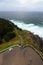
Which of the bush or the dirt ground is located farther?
the bush

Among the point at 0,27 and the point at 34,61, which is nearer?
the point at 34,61

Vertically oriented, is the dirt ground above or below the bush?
below

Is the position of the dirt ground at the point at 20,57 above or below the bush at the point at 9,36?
below

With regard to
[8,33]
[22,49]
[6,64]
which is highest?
[8,33]

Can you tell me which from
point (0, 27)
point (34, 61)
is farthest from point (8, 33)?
point (34, 61)

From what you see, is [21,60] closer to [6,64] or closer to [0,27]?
[6,64]

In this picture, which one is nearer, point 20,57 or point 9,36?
point 20,57

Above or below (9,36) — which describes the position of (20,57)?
below

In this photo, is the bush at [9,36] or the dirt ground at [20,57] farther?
the bush at [9,36]
